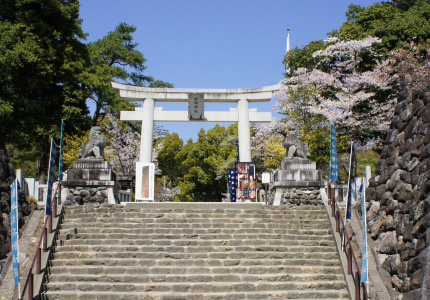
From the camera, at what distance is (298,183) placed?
15000mm

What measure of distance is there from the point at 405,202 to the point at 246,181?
860 centimetres

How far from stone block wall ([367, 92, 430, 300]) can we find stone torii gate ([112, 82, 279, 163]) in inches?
357

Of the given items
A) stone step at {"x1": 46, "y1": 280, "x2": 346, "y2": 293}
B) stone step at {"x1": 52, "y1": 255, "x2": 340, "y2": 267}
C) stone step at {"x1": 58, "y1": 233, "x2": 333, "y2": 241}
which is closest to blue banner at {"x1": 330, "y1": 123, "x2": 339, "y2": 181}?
stone step at {"x1": 58, "y1": 233, "x2": 333, "y2": 241}

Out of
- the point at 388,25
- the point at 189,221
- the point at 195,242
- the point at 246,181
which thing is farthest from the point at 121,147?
the point at 195,242

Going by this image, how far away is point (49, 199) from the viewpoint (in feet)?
37.7

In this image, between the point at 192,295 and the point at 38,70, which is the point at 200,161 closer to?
the point at 38,70

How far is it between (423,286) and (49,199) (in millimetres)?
8111

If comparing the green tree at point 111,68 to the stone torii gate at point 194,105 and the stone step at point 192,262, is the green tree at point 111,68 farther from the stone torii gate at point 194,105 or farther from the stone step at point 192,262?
the stone step at point 192,262

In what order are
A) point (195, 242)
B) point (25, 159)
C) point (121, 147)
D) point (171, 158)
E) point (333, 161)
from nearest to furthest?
point (195, 242) → point (333, 161) → point (121, 147) → point (25, 159) → point (171, 158)

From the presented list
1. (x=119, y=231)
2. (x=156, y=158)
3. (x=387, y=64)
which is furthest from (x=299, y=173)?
(x=156, y=158)

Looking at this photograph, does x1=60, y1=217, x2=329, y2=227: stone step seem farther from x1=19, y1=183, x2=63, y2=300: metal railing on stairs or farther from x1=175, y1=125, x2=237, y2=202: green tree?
x1=175, y1=125, x2=237, y2=202: green tree

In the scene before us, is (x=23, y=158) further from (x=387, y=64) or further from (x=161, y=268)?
(x=161, y=268)

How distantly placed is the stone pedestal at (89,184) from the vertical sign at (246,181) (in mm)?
5239

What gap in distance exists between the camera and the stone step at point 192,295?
948 cm
